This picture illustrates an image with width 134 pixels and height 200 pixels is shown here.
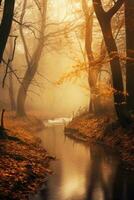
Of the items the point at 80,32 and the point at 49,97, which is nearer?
the point at 80,32

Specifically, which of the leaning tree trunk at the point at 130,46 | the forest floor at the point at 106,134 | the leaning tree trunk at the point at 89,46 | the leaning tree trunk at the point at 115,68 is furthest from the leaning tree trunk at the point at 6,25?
the leaning tree trunk at the point at 89,46

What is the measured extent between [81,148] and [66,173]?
22.5 feet

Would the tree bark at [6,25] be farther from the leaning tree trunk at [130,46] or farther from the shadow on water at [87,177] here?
the leaning tree trunk at [130,46]

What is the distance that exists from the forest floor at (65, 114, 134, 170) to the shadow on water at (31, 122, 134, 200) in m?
0.56

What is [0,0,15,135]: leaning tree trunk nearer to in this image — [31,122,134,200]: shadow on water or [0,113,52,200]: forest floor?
[0,113,52,200]: forest floor

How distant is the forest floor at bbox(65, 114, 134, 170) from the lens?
743 inches

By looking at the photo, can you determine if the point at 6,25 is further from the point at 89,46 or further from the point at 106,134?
the point at 89,46

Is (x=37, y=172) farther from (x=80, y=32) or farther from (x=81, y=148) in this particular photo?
(x=80, y=32)

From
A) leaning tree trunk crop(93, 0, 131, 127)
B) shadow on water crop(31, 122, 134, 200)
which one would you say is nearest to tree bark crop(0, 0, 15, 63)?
shadow on water crop(31, 122, 134, 200)

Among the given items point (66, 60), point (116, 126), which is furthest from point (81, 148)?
point (66, 60)

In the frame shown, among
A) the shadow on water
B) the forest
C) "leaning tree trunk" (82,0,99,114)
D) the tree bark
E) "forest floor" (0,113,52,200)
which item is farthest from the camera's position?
"leaning tree trunk" (82,0,99,114)

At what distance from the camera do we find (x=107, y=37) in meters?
22.7

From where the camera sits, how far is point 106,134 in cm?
2406

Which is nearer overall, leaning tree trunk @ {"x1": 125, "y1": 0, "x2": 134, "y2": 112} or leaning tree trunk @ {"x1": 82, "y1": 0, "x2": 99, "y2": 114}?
leaning tree trunk @ {"x1": 125, "y1": 0, "x2": 134, "y2": 112}
